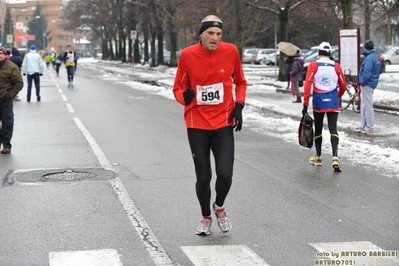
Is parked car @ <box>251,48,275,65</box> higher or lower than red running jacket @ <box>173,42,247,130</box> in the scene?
higher

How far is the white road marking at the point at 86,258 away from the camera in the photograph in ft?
19.3

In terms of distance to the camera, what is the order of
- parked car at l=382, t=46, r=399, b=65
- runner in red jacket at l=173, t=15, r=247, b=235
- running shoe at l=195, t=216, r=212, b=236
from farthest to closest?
parked car at l=382, t=46, r=399, b=65 → running shoe at l=195, t=216, r=212, b=236 → runner in red jacket at l=173, t=15, r=247, b=235

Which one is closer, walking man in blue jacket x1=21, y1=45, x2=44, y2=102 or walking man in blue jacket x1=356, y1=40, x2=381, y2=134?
walking man in blue jacket x1=356, y1=40, x2=381, y2=134

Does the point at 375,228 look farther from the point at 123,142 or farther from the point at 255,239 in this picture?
the point at 123,142

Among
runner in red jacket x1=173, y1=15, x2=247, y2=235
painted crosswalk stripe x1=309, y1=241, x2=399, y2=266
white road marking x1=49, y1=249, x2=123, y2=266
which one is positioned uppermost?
runner in red jacket x1=173, y1=15, x2=247, y2=235

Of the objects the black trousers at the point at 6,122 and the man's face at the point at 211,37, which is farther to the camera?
the black trousers at the point at 6,122

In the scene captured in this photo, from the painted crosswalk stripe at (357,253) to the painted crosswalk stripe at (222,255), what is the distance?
524mm

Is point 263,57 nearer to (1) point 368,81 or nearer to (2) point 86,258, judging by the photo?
(1) point 368,81

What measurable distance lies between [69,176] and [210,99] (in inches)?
154

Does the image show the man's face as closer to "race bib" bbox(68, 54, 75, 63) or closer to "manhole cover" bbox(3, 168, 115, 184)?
"manhole cover" bbox(3, 168, 115, 184)

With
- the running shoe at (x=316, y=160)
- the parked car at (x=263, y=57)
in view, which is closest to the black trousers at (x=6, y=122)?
the running shoe at (x=316, y=160)

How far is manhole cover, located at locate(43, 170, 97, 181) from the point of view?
9.88 metres

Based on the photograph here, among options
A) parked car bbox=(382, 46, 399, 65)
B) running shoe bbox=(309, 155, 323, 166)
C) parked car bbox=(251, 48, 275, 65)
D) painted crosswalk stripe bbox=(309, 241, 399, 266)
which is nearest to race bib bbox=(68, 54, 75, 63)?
running shoe bbox=(309, 155, 323, 166)

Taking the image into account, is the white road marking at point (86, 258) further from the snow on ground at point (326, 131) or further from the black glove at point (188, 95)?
the snow on ground at point (326, 131)
